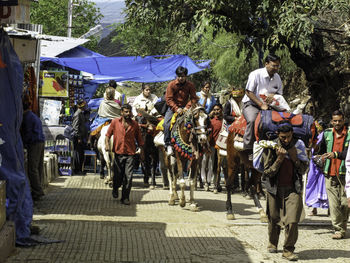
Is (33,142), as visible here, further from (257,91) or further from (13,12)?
(257,91)

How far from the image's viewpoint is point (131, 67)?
25.8 metres

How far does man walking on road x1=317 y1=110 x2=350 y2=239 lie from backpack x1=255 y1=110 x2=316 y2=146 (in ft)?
3.79

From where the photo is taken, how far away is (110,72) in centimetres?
2528

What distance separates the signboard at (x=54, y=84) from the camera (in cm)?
2214

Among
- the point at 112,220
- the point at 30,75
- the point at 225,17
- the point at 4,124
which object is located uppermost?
the point at 225,17

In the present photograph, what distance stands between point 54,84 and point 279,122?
13857mm

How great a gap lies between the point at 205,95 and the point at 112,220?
6.41 m

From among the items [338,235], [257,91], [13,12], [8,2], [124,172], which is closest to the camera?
[8,2]

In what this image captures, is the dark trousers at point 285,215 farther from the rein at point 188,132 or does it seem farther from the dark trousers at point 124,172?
the dark trousers at point 124,172

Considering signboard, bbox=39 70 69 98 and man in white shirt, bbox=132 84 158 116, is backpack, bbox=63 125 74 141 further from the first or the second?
man in white shirt, bbox=132 84 158 116

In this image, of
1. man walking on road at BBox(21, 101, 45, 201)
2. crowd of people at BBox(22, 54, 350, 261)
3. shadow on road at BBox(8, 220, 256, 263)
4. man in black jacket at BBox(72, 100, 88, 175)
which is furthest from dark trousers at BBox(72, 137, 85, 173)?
shadow on road at BBox(8, 220, 256, 263)

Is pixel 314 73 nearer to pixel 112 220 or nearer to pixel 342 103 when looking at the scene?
pixel 342 103

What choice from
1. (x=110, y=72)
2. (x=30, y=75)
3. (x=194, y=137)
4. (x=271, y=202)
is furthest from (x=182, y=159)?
(x=110, y=72)

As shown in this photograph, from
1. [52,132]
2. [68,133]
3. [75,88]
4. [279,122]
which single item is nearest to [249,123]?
[279,122]
